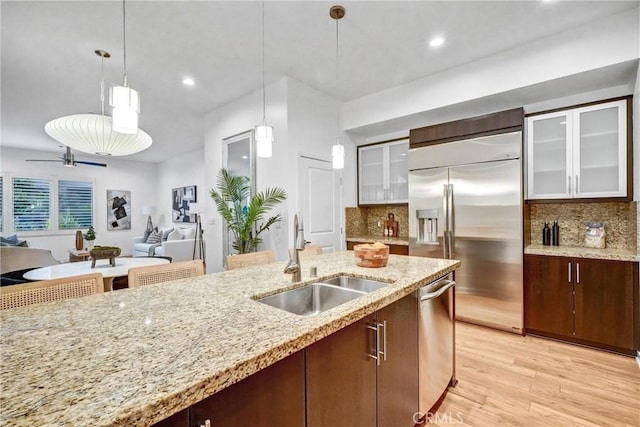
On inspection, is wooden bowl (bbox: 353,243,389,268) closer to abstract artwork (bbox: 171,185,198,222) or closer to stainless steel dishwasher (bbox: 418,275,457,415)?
stainless steel dishwasher (bbox: 418,275,457,415)

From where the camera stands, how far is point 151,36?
2.68 m

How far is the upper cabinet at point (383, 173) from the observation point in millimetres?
4082

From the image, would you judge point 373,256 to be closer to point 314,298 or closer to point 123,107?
point 314,298

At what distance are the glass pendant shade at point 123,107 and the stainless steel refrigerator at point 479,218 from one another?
118 inches

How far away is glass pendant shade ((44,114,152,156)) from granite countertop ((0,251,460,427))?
2.22 m

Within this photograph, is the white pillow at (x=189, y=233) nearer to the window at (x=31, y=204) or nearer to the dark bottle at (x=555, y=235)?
the window at (x=31, y=204)

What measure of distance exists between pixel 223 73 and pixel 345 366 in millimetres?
3459

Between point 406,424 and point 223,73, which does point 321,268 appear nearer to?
point 406,424

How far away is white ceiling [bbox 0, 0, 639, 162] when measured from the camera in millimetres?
2322

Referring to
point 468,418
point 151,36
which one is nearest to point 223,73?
point 151,36

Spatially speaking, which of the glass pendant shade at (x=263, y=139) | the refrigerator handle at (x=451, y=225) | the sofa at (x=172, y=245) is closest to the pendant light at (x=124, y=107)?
the glass pendant shade at (x=263, y=139)

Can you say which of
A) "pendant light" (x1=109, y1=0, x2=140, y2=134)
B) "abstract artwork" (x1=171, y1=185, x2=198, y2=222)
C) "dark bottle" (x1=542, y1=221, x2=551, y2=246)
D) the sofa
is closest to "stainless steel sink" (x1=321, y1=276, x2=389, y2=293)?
"pendant light" (x1=109, y1=0, x2=140, y2=134)

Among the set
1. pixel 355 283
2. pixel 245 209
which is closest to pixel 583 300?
pixel 355 283

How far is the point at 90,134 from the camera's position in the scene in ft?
9.80
